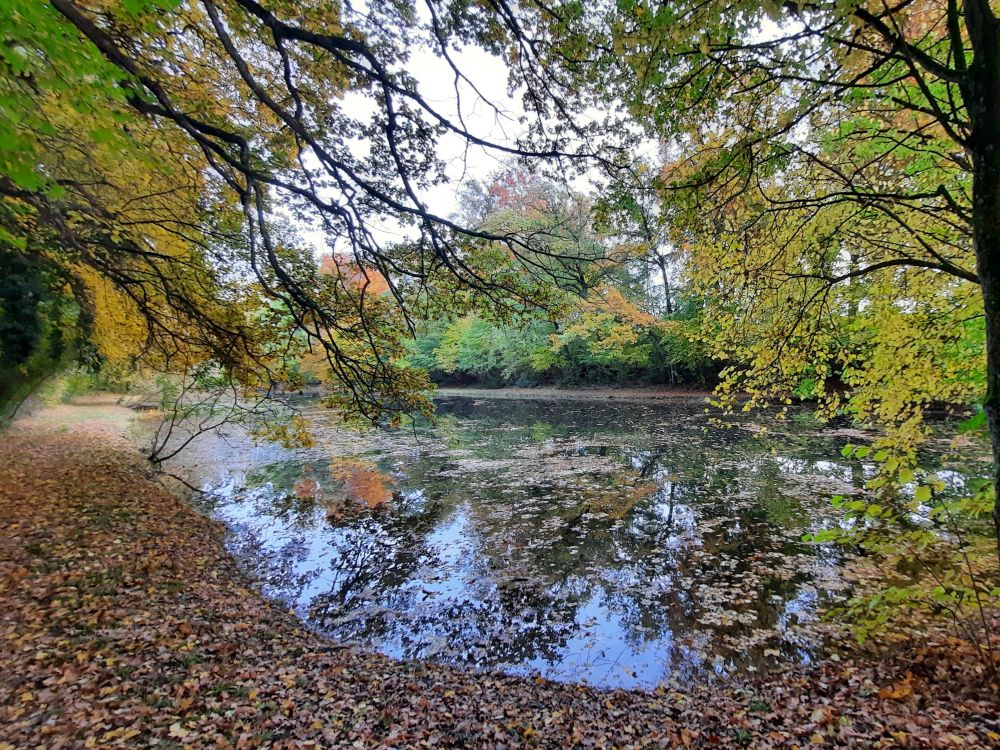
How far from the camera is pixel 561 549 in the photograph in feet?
26.9

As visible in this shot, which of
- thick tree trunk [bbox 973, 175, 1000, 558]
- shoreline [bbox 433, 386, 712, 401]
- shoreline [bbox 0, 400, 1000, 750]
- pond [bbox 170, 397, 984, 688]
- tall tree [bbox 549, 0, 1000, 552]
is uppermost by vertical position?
tall tree [bbox 549, 0, 1000, 552]

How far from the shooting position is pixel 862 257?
6.69m

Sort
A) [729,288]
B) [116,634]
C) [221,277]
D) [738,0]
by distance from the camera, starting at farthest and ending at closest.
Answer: [221,277] < [729,288] < [116,634] < [738,0]

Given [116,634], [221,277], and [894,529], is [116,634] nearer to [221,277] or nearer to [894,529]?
[221,277]

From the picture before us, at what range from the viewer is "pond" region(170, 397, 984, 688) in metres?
5.53

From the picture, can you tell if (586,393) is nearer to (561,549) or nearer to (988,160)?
(561,549)

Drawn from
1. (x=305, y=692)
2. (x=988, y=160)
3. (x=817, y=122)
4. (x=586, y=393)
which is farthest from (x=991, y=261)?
(x=586, y=393)

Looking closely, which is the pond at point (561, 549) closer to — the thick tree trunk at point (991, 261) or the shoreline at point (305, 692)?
the shoreline at point (305, 692)

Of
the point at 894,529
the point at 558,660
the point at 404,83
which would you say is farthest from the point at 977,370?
the point at 404,83

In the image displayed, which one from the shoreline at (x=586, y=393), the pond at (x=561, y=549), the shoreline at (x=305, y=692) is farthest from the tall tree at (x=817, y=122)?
the shoreline at (x=586, y=393)

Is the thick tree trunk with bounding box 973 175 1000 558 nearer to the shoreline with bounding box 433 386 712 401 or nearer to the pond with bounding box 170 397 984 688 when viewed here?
the pond with bounding box 170 397 984 688

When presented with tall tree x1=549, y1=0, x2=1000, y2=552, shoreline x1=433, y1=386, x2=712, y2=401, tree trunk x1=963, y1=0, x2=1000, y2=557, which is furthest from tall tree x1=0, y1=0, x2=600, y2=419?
shoreline x1=433, y1=386, x2=712, y2=401

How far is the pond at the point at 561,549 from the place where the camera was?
5531 mm

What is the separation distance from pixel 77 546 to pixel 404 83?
26.4 feet
